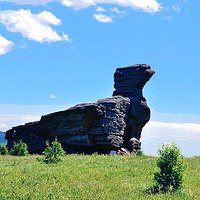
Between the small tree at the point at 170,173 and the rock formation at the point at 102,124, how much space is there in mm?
22177

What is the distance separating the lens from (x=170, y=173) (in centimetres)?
1151

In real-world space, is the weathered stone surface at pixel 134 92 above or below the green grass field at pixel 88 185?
above

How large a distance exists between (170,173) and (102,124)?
23143mm

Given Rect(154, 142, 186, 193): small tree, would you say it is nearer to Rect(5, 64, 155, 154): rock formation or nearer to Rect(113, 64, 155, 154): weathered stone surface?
Rect(5, 64, 155, 154): rock formation

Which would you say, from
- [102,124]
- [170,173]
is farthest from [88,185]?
[102,124]

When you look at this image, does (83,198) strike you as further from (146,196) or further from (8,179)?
(8,179)

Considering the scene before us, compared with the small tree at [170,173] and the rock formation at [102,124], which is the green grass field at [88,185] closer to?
the small tree at [170,173]

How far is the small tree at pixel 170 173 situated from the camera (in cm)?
1140

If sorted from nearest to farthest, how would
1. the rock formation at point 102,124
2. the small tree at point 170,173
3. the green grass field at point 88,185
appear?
the green grass field at point 88,185 → the small tree at point 170,173 → the rock formation at point 102,124

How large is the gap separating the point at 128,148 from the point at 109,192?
27711 mm

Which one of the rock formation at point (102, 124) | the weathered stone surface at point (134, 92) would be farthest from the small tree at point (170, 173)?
the weathered stone surface at point (134, 92)

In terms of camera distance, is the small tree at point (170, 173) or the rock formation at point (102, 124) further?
the rock formation at point (102, 124)

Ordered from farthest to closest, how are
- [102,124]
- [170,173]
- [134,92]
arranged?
[134,92], [102,124], [170,173]

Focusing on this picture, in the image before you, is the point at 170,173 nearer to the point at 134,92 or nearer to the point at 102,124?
the point at 102,124
